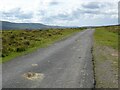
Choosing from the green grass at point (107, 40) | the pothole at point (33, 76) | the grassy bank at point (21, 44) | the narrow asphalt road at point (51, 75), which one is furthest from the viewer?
the green grass at point (107, 40)

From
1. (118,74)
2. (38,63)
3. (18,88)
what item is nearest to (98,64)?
(118,74)

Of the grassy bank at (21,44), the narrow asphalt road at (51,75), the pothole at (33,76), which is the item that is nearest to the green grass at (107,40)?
the grassy bank at (21,44)

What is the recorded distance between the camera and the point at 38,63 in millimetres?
17469

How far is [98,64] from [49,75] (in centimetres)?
488

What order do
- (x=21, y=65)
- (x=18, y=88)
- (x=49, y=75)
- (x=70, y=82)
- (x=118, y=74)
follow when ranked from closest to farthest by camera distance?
(x=18, y=88)
(x=70, y=82)
(x=49, y=75)
(x=118, y=74)
(x=21, y=65)

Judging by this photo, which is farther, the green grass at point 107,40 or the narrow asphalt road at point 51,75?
the green grass at point 107,40

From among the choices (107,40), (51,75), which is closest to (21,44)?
(107,40)

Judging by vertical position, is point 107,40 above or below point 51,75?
above

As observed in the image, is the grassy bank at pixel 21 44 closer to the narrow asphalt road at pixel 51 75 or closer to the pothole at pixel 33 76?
the narrow asphalt road at pixel 51 75

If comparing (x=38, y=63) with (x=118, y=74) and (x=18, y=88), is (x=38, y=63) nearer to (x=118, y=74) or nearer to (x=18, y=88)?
(x=118, y=74)

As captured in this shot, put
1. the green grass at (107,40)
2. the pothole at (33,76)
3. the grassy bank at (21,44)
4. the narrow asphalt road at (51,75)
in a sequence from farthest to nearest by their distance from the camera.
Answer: the green grass at (107,40) → the grassy bank at (21,44) → the pothole at (33,76) → the narrow asphalt road at (51,75)

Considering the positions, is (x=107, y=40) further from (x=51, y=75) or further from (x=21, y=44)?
(x=51, y=75)

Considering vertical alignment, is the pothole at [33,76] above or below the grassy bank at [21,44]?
below

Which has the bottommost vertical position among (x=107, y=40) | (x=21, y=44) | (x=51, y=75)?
(x=51, y=75)
